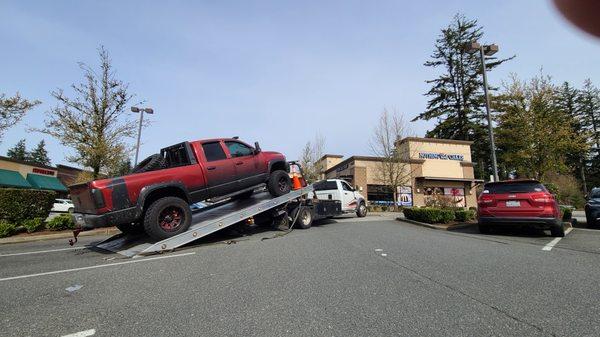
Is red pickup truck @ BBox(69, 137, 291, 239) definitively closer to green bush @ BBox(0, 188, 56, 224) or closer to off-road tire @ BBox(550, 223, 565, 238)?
green bush @ BBox(0, 188, 56, 224)

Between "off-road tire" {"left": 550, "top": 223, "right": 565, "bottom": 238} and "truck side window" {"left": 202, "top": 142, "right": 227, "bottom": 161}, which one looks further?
"off-road tire" {"left": 550, "top": 223, "right": 565, "bottom": 238}

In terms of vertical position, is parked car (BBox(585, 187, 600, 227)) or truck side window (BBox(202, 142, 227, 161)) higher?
truck side window (BBox(202, 142, 227, 161))

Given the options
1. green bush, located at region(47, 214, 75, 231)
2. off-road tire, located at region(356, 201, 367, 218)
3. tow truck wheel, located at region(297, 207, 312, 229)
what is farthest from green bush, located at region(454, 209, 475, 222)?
green bush, located at region(47, 214, 75, 231)

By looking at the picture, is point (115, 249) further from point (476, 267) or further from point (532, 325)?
point (532, 325)

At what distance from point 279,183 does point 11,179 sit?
30.7m

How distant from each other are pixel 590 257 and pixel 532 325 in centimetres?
469

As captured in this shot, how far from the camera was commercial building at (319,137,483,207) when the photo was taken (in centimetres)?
3253

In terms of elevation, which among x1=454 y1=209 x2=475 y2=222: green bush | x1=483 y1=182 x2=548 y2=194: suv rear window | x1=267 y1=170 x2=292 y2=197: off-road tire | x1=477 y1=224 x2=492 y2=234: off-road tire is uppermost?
x1=267 y1=170 x2=292 y2=197: off-road tire

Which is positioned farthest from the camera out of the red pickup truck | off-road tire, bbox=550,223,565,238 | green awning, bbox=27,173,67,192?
green awning, bbox=27,173,67,192

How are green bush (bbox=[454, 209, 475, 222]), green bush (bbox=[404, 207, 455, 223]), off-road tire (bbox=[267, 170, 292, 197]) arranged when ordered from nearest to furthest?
off-road tire (bbox=[267, 170, 292, 197]) < green bush (bbox=[404, 207, 455, 223]) < green bush (bbox=[454, 209, 475, 222])

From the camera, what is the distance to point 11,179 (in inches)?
1173

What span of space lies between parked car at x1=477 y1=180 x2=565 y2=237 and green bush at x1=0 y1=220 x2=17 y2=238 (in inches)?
574

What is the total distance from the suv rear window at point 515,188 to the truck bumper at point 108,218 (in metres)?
9.26

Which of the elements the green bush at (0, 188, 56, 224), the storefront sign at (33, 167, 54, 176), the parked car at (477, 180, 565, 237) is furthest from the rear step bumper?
the storefront sign at (33, 167, 54, 176)
